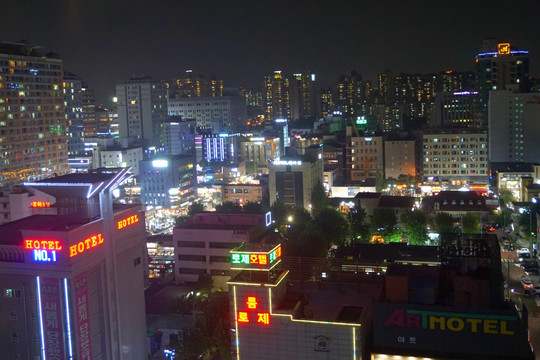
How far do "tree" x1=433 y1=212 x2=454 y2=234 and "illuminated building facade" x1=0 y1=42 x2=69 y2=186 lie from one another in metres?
25.2

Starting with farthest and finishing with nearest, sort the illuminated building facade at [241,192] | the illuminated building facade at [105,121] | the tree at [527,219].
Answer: the illuminated building facade at [105,121] < the illuminated building facade at [241,192] < the tree at [527,219]

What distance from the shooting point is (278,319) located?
9672 mm

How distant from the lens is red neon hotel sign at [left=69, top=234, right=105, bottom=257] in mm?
10505

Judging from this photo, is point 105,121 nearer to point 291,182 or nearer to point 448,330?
point 291,182

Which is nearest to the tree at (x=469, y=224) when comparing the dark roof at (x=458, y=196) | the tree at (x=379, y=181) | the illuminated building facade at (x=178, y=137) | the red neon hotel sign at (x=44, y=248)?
the dark roof at (x=458, y=196)

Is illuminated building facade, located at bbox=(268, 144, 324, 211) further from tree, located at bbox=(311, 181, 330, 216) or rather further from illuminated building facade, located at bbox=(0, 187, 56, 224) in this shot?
illuminated building facade, located at bbox=(0, 187, 56, 224)

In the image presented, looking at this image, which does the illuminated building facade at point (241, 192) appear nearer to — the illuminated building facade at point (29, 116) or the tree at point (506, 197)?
the illuminated building facade at point (29, 116)

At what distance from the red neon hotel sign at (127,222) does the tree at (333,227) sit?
10402 mm

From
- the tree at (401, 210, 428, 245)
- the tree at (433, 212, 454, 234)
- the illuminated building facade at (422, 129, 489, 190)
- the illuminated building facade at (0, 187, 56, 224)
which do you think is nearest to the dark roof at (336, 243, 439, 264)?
the tree at (401, 210, 428, 245)

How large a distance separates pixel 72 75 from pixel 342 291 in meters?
46.9

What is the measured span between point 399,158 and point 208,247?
24.0m

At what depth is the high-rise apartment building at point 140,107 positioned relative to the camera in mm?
54656

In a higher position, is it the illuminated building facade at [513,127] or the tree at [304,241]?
the illuminated building facade at [513,127]

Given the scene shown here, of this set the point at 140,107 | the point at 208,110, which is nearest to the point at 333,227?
the point at 140,107
